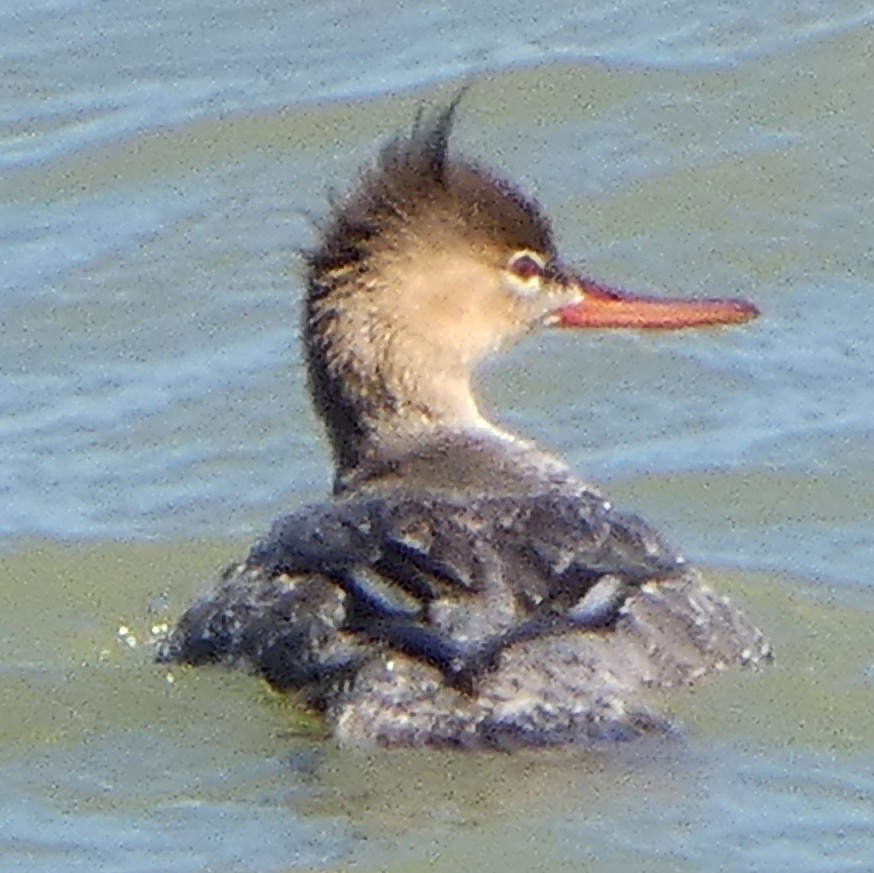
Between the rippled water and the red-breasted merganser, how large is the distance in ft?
0.44

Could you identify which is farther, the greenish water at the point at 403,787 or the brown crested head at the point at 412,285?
the brown crested head at the point at 412,285

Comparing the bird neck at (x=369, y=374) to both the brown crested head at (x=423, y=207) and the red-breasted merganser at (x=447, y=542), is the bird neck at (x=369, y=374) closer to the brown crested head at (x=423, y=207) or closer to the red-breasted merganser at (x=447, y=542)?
the red-breasted merganser at (x=447, y=542)

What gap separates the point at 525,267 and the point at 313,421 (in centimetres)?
165

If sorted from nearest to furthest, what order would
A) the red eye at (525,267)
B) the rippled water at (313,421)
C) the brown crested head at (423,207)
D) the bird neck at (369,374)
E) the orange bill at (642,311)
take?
the rippled water at (313,421), the brown crested head at (423,207), the bird neck at (369,374), the red eye at (525,267), the orange bill at (642,311)

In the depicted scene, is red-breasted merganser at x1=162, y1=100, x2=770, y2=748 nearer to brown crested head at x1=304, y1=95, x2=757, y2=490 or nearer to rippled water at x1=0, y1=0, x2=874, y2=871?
brown crested head at x1=304, y1=95, x2=757, y2=490

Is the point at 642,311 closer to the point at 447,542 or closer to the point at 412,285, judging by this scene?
the point at 412,285

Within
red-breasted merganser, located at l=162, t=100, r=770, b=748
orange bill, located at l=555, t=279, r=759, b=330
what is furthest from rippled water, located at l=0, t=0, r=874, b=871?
orange bill, located at l=555, t=279, r=759, b=330

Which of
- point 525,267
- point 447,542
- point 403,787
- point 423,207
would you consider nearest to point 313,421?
point 525,267

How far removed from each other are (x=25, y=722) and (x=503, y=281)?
2.10 meters

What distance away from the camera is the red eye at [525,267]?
9.78m

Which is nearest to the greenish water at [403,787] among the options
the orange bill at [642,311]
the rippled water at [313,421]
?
the rippled water at [313,421]

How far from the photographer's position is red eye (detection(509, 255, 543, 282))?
32.1ft

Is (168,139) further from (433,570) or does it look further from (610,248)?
(433,570)

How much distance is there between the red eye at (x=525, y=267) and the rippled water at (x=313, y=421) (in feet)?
2.12
